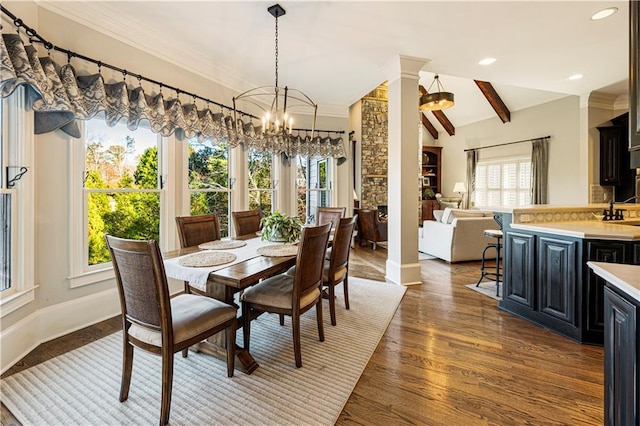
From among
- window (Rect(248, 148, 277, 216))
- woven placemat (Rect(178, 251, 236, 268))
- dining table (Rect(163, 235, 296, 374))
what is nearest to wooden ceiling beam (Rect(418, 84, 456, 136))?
window (Rect(248, 148, 277, 216))

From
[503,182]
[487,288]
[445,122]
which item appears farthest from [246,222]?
[445,122]

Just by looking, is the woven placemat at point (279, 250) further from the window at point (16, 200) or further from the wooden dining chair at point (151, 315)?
the window at point (16, 200)

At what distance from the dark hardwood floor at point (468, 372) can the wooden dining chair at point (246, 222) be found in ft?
4.71

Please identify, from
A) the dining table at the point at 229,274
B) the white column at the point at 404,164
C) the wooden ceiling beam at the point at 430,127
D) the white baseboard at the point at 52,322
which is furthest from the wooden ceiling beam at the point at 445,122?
the white baseboard at the point at 52,322

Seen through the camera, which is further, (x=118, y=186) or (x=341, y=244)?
(x=118, y=186)

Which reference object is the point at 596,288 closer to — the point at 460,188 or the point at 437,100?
the point at 437,100

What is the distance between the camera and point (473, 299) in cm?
343

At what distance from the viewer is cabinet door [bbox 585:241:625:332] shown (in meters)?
2.37

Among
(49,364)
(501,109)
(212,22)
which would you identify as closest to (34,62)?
(212,22)

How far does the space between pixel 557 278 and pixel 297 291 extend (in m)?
2.28

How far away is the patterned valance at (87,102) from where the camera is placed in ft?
6.47

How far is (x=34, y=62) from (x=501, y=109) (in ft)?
28.3

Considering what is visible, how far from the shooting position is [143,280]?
A: 153 cm

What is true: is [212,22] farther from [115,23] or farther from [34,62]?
[34,62]
